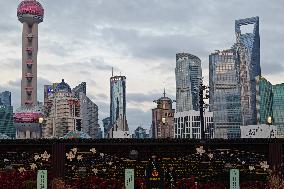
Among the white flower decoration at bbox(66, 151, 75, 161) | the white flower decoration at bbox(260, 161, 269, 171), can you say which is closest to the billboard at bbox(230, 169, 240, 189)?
the white flower decoration at bbox(260, 161, 269, 171)

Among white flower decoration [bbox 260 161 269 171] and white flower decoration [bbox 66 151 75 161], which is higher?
white flower decoration [bbox 66 151 75 161]

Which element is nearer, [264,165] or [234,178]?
[234,178]

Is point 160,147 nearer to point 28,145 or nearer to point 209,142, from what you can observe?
point 209,142

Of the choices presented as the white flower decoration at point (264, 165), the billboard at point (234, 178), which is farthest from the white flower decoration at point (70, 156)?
the white flower decoration at point (264, 165)

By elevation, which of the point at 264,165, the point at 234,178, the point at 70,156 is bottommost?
the point at 234,178

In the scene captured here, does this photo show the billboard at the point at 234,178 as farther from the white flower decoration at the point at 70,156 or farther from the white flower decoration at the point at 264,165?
the white flower decoration at the point at 70,156

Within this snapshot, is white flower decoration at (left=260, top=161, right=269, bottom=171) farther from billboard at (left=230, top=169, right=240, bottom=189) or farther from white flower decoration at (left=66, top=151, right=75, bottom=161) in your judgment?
white flower decoration at (left=66, top=151, right=75, bottom=161)

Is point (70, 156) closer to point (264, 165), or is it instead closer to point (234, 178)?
point (234, 178)

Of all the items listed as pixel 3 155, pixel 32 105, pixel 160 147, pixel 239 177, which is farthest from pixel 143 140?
pixel 32 105

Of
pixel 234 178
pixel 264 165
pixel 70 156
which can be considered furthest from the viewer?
pixel 70 156

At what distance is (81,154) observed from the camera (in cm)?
Result: 2614

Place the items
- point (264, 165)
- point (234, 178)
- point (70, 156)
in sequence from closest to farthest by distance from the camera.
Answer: point (234, 178)
point (264, 165)
point (70, 156)

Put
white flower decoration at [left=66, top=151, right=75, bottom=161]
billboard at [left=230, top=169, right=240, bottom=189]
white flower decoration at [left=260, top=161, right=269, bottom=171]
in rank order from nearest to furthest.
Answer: billboard at [left=230, top=169, right=240, bottom=189] < white flower decoration at [left=260, top=161, right=269, bottom=171] < white flower decoration at [left=66, top=151, right=75, bottom=161]

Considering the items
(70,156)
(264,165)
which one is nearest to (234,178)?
(264,165)
